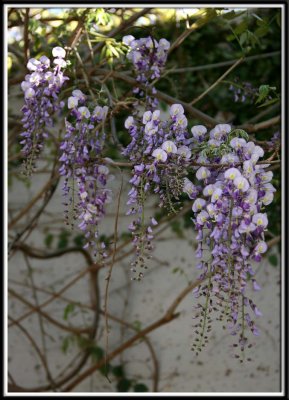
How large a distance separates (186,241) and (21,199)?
827 millimetres

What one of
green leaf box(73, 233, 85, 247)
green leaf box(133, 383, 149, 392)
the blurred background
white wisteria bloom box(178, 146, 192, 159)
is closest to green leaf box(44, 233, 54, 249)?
the blurred background

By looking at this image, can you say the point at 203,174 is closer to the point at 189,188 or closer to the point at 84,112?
the point at 189,188

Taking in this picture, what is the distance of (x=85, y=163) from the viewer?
172 cm

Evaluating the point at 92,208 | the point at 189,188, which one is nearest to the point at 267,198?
the point at 189,188

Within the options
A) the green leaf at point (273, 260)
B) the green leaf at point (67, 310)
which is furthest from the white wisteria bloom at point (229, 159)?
the green leaf at point (273, 260)

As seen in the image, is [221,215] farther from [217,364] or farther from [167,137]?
[217,364]

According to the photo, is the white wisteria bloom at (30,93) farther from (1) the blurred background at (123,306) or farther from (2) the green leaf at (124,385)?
(2) the green leaf at (124,385)

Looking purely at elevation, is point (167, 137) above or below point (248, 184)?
above

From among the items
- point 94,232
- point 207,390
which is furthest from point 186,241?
point 94,232

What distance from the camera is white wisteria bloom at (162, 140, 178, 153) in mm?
1482

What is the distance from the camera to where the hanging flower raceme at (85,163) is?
1675mm

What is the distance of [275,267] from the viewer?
3277 millimetres

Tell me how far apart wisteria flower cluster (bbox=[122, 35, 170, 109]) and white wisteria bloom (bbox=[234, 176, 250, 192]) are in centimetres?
55

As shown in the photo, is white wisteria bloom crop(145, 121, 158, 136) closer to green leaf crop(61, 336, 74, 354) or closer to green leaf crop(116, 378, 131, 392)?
green leaf crop(61, 336, 74, 354)
